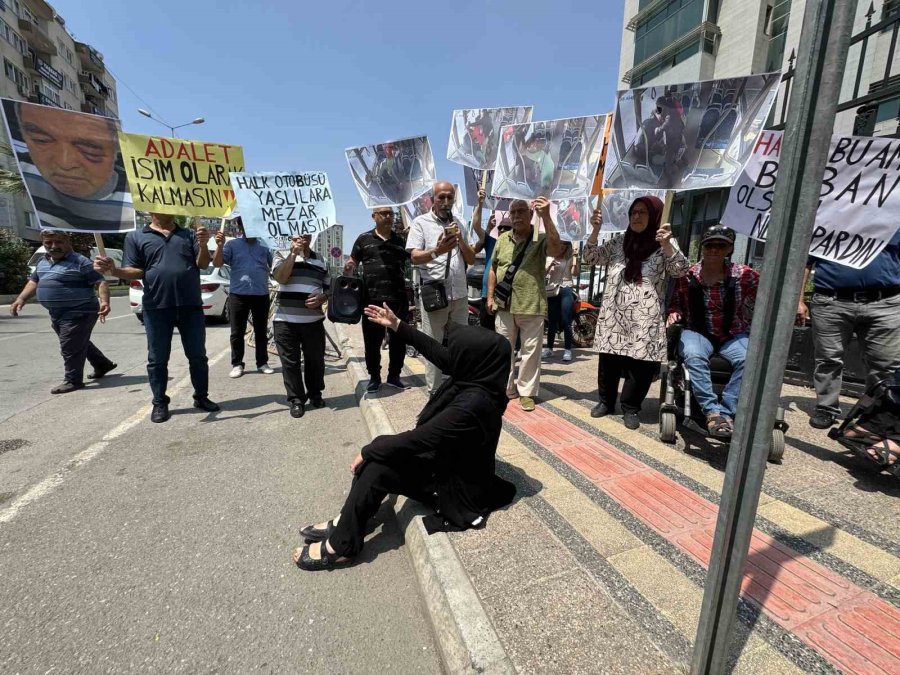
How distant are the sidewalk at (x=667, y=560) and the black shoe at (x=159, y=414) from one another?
3.33 m

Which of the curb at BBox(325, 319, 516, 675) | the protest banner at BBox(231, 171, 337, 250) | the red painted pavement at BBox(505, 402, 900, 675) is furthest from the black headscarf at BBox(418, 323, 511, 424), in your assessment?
the protest banner at BBox(231, 171, 337, 250)

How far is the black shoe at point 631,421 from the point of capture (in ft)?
12.6

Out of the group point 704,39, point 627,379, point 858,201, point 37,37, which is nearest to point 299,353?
point 627,379

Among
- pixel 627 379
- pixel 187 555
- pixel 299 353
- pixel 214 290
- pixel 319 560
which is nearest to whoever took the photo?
pixel 319 560

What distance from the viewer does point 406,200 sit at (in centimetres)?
496

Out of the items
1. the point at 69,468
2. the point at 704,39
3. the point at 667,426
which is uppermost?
the point at 704,39

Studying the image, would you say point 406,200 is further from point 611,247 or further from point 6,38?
point 6,38

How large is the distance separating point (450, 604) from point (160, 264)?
3985 millimetres

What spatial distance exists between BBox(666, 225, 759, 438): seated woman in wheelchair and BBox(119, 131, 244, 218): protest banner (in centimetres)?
450

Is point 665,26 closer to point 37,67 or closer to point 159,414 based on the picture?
point 159,414

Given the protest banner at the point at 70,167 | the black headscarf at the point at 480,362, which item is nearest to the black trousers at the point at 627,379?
the black headscarf at the point at 480,362

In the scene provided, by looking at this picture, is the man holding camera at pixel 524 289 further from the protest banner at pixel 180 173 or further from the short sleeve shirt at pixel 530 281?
the protest banner at pixel 180 173

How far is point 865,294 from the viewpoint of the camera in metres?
3.51

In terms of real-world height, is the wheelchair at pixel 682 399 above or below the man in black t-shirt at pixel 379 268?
below
